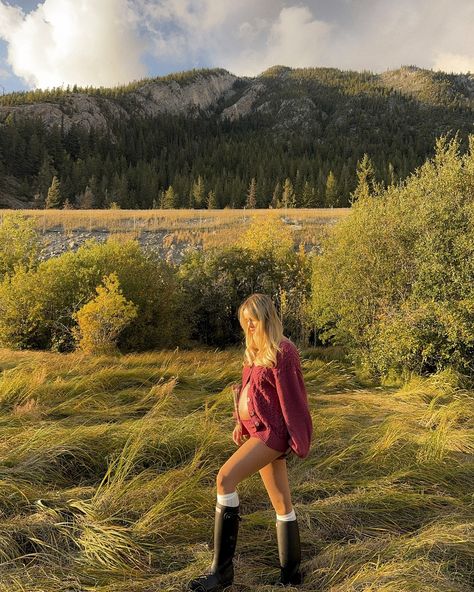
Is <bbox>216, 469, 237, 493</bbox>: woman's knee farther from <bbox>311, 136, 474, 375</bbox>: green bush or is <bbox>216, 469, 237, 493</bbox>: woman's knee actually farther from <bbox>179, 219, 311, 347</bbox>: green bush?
<bbox>179, 219, 311, 347</bbox>: green bush

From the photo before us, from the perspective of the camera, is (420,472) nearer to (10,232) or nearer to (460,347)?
(460,347)

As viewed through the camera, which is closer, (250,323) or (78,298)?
(250,323)

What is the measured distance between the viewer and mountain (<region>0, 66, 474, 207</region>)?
3243 inches

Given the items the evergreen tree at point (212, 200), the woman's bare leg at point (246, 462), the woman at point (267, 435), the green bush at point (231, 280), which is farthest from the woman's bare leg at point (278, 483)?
the evergreen tree at point (212, 200)

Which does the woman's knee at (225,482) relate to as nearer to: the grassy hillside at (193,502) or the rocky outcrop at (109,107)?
the grassy hillside at (193,502)

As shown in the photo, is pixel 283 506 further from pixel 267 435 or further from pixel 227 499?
pixel 267 435

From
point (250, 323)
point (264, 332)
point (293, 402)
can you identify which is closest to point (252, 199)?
point (250, 323)

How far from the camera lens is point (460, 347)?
996 centimetres

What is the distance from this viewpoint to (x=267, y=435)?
8.14 ft

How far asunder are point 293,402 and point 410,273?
980 centimetres

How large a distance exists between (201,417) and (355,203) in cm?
1004

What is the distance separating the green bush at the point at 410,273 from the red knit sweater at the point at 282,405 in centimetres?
832

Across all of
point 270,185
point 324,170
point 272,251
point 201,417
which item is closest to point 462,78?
point 324,170

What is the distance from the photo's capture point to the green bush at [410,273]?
992cm
